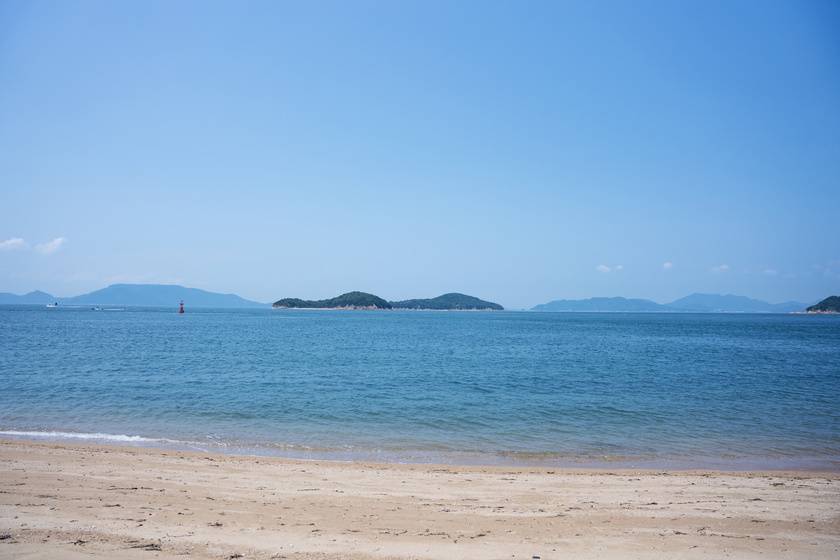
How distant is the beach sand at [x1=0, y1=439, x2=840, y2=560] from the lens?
6629 millimetres

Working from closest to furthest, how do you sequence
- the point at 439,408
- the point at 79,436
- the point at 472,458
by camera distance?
the point at 472,458
the point at 79,436
the point at 439,408

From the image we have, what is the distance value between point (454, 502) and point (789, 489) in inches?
313

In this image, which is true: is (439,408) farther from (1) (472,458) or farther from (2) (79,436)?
(2) (79,436)

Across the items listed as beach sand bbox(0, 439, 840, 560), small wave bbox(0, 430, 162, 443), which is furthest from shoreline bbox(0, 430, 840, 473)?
beach sand bbox(0, 439, 840, 560)

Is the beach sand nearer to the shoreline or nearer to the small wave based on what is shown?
the shoreline

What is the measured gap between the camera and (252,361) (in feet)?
115

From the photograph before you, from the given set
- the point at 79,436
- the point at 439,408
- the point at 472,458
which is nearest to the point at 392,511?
the point at 472,458

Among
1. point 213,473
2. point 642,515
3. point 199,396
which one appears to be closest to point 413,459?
point 213,473

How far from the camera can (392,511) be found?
8.41m

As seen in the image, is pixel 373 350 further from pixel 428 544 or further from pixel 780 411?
pixel 428 544

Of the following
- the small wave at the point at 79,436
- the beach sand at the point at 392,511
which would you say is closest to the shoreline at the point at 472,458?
the small wave at the point at 79,436

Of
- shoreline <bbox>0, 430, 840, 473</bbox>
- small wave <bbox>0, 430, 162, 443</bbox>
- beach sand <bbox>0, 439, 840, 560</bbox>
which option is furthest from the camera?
small wave <bbox>0, 430, 162, 443</bbox>

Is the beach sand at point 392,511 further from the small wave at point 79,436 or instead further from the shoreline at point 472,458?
the small wave at point 79,436

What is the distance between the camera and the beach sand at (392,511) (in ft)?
21.7
